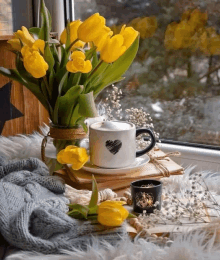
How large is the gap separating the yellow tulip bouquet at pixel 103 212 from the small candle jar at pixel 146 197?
0.20 feet

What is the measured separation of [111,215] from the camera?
0.82 meters

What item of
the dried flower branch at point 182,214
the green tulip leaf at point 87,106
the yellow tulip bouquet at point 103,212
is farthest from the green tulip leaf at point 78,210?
the green tulip leaf at point 87,106

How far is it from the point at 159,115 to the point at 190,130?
0.11m

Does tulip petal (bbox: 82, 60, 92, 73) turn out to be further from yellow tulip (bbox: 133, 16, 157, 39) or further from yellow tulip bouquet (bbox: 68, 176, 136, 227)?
yellow tulip (bbox: 133, 16, 157, 39)

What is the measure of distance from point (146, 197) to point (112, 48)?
1.13 ft

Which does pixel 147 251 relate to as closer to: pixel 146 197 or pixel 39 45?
pixel 146 197

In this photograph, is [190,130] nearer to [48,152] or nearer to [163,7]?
[163,7]

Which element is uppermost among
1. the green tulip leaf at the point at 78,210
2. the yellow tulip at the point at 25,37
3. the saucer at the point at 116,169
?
the yellow tulip at the point at 25,37

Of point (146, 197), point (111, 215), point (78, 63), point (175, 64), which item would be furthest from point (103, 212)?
point (175, 64)

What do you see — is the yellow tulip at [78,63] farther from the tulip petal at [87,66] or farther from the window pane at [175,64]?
the window pane at [175,64]

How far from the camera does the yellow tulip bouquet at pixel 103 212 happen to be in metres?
0.83

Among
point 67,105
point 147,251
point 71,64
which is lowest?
point 147,251

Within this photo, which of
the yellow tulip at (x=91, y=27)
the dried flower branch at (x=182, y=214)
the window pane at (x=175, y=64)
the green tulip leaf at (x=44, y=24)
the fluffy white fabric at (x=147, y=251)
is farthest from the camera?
the window pane at (x=175, y=64)

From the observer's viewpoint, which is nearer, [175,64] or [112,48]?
[112,48]
